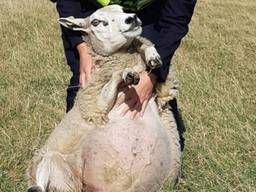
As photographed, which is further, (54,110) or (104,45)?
(54,110)

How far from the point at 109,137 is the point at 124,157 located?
15 centimetres

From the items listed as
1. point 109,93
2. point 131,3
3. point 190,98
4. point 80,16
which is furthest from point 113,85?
point 190,98

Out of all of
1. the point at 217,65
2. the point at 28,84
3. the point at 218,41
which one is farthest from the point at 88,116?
the point at 218,41

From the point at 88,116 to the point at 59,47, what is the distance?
651 centimetres

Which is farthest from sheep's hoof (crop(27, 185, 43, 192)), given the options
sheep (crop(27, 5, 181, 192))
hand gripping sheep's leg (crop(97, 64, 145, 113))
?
hand gripping sheep's leg (crop(97, 64, 145, 113))

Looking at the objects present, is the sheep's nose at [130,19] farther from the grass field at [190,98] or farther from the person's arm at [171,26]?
the grass field at [190,98]

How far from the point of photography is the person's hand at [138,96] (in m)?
4.27

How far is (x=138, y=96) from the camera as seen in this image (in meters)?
4.34

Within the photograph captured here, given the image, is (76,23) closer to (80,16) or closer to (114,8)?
(114,8)

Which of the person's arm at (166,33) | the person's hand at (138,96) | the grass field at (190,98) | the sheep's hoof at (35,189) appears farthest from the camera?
the grass field at (190,98)

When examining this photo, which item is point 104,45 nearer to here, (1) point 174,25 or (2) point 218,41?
(1) point 174,25

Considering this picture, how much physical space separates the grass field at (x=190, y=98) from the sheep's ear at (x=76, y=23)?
1.23m

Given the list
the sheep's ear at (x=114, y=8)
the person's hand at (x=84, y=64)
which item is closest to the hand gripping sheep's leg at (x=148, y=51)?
the sheep's ear at (x=114, y=8)

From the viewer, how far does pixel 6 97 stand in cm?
730
